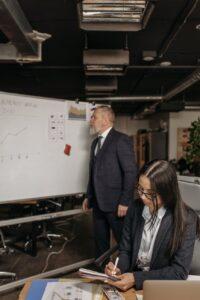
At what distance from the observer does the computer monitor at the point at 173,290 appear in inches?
30.4

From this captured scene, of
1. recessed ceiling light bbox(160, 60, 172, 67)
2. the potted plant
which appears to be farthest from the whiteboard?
recessed ceiling light bbox(160, 60, 172, 67)

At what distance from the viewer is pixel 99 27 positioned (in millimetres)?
2205

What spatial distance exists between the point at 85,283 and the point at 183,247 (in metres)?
0.46

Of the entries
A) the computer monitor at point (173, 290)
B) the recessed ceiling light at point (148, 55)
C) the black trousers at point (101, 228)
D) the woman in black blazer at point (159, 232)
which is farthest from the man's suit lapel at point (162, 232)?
the recessed ceiling light at point (148, 55)

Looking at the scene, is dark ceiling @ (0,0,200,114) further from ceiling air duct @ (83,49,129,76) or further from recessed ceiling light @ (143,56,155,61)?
ceiling air duct @ (83,49,129,76)

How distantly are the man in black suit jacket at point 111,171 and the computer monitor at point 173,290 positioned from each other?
1667mm

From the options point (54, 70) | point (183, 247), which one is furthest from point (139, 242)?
point (54, 70)

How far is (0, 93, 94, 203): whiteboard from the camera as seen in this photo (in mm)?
2434

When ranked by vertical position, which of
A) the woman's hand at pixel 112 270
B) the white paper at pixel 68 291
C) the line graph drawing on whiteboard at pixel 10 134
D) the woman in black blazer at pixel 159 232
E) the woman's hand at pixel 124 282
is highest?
the line graph drawing on whiteboard at pixel 10 134

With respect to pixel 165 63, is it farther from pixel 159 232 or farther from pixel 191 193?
pixel 159 232

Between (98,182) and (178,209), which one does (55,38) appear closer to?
(98,182)

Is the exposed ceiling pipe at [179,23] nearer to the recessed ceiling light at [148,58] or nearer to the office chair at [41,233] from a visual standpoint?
the recessed ceiling light at [148,58]

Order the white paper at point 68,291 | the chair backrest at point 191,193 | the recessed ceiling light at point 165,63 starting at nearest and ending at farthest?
the white paper at point 68,291
the chair backrest at point 191,193
the recessed ceiling light at point 165,63

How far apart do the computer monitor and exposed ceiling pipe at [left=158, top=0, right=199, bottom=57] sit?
226 cm
